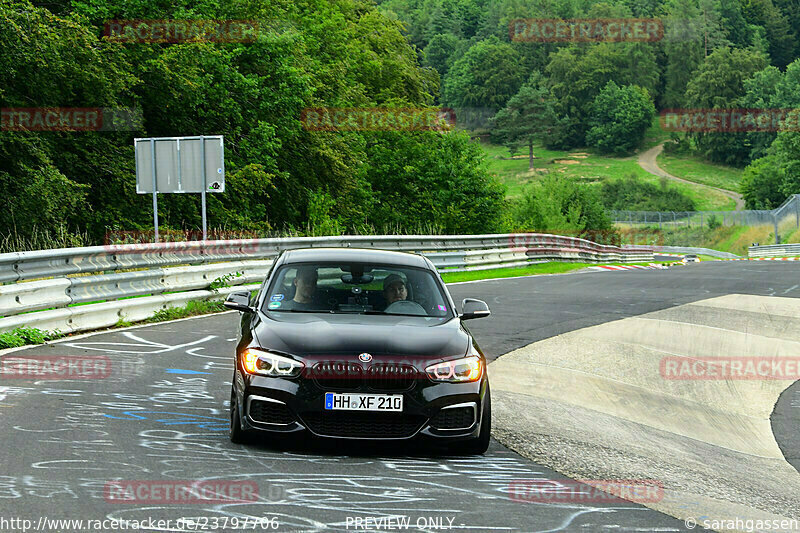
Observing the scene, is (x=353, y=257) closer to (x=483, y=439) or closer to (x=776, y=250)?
(x=483, y=439)

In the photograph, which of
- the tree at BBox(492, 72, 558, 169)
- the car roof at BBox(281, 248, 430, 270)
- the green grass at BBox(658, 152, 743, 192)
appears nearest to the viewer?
the car roof at BBox(281, 248, 430, 270)

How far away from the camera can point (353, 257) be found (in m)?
8.03

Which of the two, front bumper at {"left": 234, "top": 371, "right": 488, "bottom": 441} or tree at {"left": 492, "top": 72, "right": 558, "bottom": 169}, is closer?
front bumper at {"left": 234, "top": 371, "right": 488, "bottom": 441}

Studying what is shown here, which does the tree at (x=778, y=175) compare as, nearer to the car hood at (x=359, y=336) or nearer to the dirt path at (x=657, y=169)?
the dirt path at (x=657, y=169)

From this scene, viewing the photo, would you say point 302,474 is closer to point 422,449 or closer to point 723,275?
point 422,449

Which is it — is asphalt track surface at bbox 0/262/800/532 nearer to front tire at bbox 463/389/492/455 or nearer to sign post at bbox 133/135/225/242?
front tire at bbox 463/389/492/455

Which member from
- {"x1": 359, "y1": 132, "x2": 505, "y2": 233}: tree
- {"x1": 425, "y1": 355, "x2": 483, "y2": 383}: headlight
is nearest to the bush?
{"x1": 359, "y1": 132, "x2": 505, "y2": 233}: tree

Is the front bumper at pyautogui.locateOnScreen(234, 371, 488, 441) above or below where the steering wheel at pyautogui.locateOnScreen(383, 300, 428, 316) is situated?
Answer: below

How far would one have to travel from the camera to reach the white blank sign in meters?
22.5

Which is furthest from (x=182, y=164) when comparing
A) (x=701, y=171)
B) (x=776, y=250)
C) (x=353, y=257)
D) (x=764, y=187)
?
(x=701, y=171)

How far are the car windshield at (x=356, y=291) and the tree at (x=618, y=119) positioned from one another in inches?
7037

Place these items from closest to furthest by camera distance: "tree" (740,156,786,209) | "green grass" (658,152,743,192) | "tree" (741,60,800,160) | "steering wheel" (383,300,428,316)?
"steering wheel" (383,300,428,316)
"tree" (740,156,786,209)
"green grass" (658,152,743,192)
"tree" (741,60,800,160)

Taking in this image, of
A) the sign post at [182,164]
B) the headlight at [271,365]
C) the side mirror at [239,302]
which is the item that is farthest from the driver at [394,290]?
the sign post at [182,164]

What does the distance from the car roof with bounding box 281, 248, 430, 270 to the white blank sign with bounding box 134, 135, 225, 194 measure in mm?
14380
